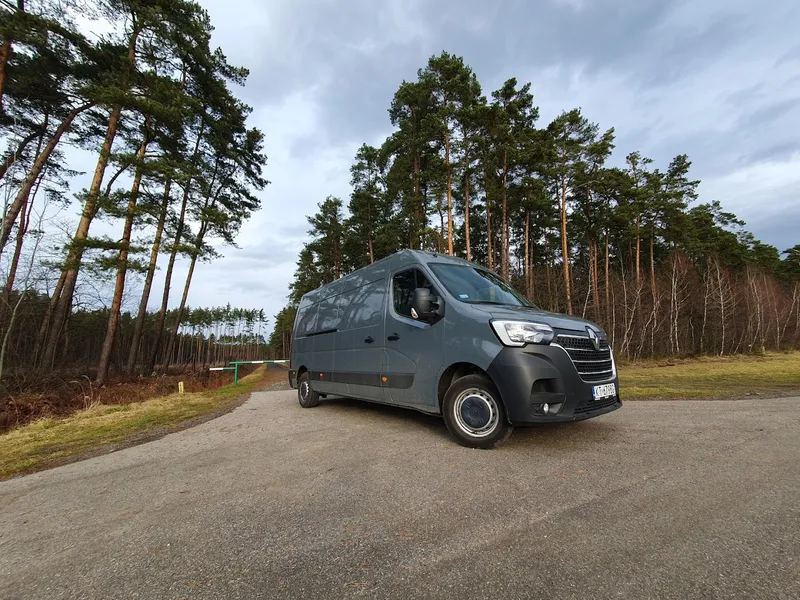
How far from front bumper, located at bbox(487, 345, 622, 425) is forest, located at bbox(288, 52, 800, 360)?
16340 mm

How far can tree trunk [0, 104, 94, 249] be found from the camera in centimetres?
1205

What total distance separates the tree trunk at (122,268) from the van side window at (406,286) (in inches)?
570

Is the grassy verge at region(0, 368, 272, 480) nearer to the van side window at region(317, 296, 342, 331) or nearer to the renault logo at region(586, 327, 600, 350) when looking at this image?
the van side window at region(317, 296, 342, 331)

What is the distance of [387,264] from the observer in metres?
5.77

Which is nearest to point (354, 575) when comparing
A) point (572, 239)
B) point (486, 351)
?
point (486, 351)

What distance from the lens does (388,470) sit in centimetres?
356

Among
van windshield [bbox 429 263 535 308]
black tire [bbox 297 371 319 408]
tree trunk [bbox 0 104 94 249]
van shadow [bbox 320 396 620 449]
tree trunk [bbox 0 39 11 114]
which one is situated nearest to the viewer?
van shadow [bbox 320 396 620 449]

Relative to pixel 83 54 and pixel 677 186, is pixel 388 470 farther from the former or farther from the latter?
pixel 677 186

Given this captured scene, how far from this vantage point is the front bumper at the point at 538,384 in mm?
3607

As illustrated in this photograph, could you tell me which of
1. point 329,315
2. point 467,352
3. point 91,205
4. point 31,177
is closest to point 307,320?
point 329,315

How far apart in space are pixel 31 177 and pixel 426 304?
17.0 meters

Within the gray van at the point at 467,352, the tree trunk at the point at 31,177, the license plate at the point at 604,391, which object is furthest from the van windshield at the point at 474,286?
the tree trunk at the point at 31,177

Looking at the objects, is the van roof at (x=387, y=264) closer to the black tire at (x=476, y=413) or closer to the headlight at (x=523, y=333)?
the headlight at (x=523, y=333)

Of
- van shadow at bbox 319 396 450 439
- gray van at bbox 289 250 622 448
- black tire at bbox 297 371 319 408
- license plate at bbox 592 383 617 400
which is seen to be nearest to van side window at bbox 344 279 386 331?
gray van at bbox 289 250 622 448
